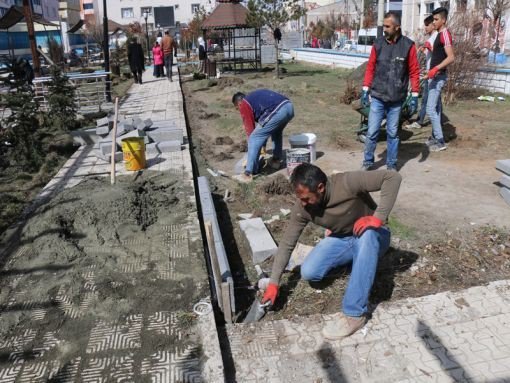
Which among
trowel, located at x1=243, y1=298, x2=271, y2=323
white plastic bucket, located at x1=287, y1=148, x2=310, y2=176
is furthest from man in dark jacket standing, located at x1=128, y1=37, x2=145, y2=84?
trowel, located at x1=243, y1=298, x2=271, y2=323

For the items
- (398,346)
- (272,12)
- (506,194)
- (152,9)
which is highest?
(152,9)

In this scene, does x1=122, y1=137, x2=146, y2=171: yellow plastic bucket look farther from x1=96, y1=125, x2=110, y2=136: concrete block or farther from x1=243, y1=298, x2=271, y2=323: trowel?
x1=243, y1=298, x2=271, y2=323: trowel

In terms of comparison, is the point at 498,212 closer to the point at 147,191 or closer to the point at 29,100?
the point at 147,191

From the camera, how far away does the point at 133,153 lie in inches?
255

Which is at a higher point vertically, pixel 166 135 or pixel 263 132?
pixel 263 132

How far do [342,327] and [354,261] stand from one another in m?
0.45

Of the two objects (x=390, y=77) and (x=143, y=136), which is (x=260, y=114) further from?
(x=143, y=136)

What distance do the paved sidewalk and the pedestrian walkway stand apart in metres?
0.32

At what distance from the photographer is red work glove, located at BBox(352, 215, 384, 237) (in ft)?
10.1

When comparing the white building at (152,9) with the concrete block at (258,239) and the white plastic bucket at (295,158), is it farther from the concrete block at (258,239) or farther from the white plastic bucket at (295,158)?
the concrete block at (258,239)

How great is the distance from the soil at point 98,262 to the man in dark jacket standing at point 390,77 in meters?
2.62

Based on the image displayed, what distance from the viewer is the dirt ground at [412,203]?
12.1 feet

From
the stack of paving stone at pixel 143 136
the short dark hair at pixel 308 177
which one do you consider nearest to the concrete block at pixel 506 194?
the short dark hair at pixel 308 177

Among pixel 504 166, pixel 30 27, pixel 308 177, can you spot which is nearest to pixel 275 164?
pixel 504 166
